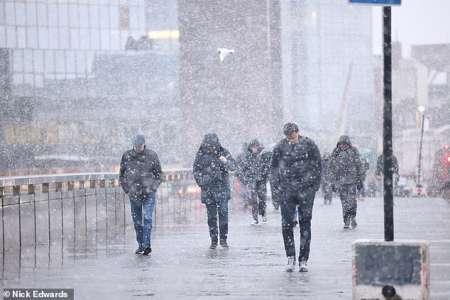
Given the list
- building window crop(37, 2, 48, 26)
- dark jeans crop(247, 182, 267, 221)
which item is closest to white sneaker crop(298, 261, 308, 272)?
dark jeans crop(247, 182, 267, 221)

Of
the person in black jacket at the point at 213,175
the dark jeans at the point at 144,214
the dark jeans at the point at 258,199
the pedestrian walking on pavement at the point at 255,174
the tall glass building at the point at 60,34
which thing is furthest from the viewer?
the tall glass building at the point at 60,34

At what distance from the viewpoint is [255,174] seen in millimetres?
22047

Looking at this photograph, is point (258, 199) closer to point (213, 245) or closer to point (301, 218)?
point (213, 245)

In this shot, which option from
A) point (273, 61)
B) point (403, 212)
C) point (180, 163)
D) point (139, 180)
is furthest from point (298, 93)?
point (139, 180)

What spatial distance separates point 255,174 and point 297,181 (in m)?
9.40

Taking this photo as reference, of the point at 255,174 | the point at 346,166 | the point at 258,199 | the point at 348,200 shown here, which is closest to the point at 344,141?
the point at 346,166

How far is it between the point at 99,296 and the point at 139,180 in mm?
5205

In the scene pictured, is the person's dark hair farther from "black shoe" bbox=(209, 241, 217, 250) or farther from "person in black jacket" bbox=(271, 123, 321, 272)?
"black shoe" bbox=(209, 241, 217, 250)

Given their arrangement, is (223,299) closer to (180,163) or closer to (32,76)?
(32,76)

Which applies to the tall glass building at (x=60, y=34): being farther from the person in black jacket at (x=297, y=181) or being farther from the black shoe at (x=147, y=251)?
the person in black jacket at (x=297, y=181)

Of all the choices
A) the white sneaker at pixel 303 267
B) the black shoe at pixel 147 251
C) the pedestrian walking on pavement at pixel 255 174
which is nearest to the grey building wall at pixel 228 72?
the pedestrian walking on pavement at pixel 255 174

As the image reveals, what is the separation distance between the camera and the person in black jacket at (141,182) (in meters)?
15.3

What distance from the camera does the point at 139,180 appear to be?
15297mm

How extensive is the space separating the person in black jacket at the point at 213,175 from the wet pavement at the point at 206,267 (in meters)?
0.47
